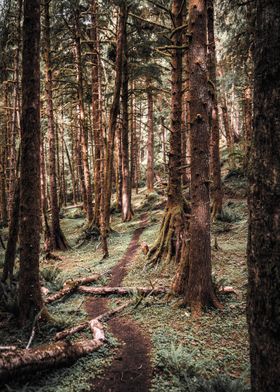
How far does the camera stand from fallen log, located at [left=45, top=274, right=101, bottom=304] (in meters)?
8.12

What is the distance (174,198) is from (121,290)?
327 centimetres

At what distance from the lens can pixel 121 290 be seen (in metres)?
8.27

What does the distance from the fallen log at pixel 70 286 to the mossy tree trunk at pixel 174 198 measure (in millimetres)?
1783

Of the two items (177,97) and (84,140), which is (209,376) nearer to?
(177,97)

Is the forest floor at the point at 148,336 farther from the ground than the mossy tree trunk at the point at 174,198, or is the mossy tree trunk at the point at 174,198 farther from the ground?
the mossy tree trunk at the point at 174,198

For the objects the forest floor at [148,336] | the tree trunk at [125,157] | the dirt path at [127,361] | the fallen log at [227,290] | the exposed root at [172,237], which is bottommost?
the dirt path at [127,361]

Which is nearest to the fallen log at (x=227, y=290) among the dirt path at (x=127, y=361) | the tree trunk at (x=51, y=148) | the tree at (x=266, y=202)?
the dirt path at (x=127, y=361)

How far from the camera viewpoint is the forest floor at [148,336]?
4527mm

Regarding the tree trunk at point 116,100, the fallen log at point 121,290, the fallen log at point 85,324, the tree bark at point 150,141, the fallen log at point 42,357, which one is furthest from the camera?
the tree bark at point 150,141

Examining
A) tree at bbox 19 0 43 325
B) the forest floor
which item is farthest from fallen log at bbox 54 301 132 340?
tree at bbox 19 0 43 325

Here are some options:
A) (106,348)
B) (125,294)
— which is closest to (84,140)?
(125,294)

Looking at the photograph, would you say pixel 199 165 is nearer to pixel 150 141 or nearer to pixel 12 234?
pixel 12 234

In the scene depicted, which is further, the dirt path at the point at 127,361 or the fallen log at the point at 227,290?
the fallen log at the point at 227,290

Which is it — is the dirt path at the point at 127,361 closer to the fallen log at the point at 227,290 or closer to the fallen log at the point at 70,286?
the fallen log at the point at 70,286
